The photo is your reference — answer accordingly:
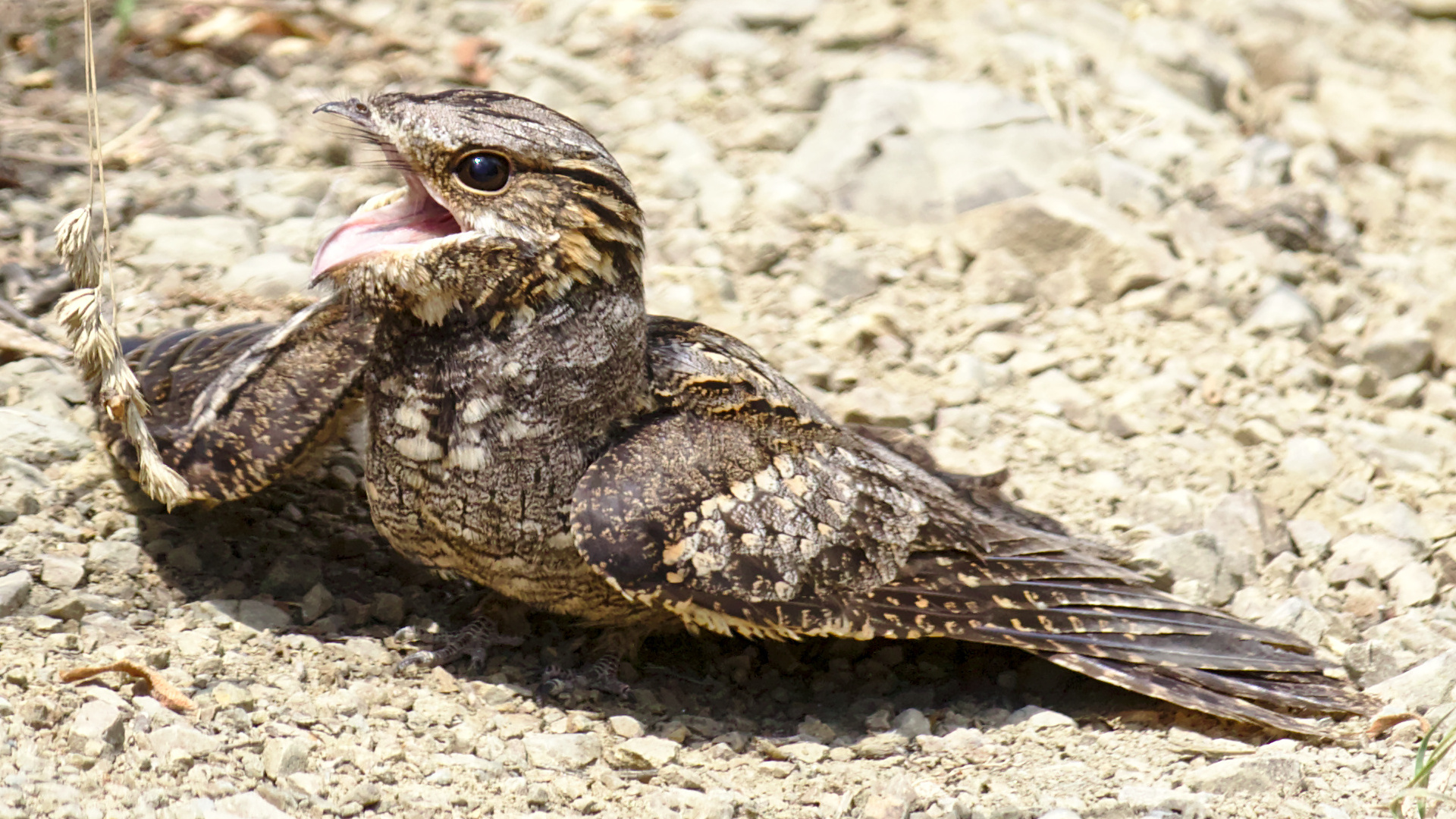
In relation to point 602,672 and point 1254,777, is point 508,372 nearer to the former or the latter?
point 602,672

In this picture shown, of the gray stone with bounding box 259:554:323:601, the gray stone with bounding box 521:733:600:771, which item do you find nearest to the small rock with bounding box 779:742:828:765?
the gray stone with bounding box 521:733:600:771

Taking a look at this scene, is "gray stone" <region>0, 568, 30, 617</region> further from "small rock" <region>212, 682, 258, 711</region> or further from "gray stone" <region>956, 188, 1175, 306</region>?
"gray stone" <region>956, 188, 1175, 306</region>

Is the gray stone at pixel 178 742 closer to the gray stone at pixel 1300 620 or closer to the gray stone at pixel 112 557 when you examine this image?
the gray stone at pixel 112 557

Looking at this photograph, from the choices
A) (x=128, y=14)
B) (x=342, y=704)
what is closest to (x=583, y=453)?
Answer: (x=342, y=704)

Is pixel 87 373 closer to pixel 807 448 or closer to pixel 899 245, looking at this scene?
pixel 807 448

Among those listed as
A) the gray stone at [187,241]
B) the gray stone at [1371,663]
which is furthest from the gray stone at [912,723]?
the gray stone at [187,241]
